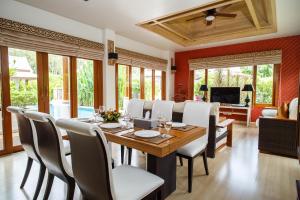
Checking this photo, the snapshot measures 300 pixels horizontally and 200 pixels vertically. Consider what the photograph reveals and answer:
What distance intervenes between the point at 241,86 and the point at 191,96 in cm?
181

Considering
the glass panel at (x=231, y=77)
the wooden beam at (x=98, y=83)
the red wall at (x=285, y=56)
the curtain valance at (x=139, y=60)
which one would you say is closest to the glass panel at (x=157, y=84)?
the curtain valance at (x=139, y=60)

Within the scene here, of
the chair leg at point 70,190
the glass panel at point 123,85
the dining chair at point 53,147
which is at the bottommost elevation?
the chair leg at point 70,190

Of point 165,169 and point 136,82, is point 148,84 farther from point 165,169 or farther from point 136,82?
point 165,169

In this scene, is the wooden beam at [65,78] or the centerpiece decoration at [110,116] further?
the wooden beam at [65,78]

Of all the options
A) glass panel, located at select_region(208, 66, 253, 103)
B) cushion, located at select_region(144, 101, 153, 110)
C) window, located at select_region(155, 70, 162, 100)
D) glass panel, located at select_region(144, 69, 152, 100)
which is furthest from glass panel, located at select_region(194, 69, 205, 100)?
cushion, located at select_region(144, 101, 153, 110)

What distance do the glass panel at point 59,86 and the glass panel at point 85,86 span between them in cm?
28

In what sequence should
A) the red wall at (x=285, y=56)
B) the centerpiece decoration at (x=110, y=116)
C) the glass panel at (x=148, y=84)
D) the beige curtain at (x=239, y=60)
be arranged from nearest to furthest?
the centerpiece decoration at (x=110, y=116) → the red wall at (x=285, y=56) → the beige curtain at (x=239, y=60) → the glass panel at (x=148, y=84)

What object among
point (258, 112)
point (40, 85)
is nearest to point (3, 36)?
point (40, 85)

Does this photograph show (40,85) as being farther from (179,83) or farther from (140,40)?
(179,83)

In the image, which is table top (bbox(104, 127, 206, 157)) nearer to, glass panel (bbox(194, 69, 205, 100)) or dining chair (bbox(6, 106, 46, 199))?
dining chair (bbox(6, 106, 46, 199))

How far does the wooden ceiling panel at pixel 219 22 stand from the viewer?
3.31 m

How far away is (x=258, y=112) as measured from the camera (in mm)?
5762

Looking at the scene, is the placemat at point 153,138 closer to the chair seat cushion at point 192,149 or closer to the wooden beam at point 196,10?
the chair seat cushion at point 192,149

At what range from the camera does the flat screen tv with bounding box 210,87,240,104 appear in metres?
5.89
